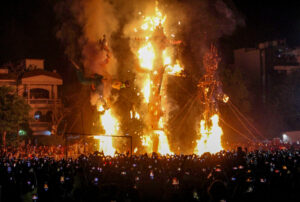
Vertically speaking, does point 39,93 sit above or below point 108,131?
above

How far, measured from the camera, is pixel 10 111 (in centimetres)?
3456

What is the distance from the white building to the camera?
133ft

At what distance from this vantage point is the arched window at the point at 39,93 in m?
41.8

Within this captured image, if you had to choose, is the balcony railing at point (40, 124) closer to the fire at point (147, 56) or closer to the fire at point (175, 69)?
the fire at point (147, 56)

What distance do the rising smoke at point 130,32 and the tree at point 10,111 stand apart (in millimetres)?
5502

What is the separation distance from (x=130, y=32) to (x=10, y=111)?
11054 mm

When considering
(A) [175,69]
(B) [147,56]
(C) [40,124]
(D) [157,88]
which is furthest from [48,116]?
(D) [157,88]

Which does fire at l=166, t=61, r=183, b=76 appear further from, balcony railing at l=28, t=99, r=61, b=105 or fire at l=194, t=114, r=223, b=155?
balcony railing at l=28, t=99, r=61, b=105

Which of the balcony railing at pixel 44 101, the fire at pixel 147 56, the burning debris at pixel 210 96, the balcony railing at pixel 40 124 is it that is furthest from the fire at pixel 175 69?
the balcony railing at pixel 40 124

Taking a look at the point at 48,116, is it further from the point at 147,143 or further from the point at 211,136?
the point at 211,136

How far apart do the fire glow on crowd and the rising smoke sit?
1884mm

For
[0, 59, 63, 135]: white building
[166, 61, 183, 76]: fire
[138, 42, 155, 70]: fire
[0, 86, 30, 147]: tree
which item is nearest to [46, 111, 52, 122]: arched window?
[0, 59, 63, 135]: white building

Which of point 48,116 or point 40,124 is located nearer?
point 40,124

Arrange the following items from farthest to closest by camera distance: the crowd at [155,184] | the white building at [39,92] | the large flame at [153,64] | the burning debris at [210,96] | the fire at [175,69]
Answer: the white building at [39,92], the burning debris at [210,96], the fire at [175,69], the large flame at [153,64], the crowd at [155,184]
